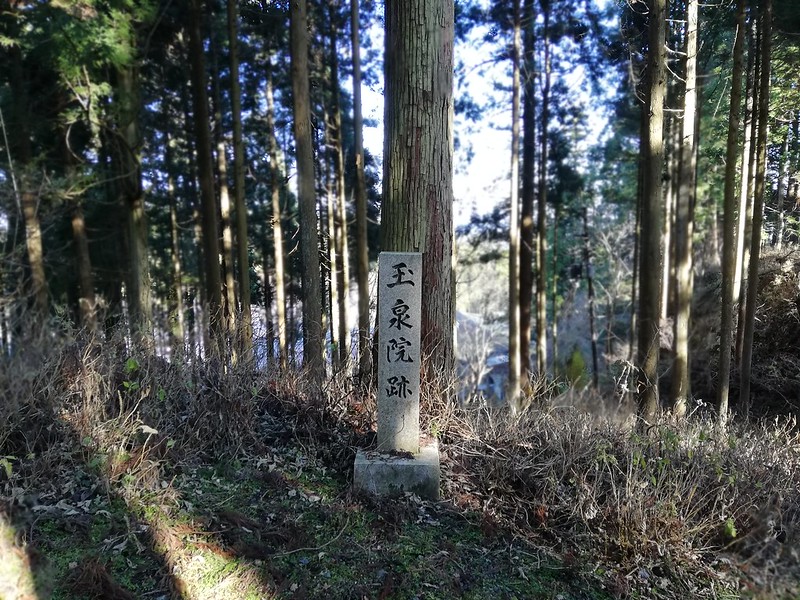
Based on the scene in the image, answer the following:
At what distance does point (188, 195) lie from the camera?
16.4 metres

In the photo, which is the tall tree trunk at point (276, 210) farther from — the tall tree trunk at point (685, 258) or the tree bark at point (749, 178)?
the tree bark at point (749, 178)

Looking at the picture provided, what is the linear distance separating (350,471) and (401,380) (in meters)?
0.86

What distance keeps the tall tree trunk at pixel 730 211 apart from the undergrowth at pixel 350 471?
3.93 meters

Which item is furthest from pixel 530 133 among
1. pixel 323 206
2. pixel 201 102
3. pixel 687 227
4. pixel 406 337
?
pixel 406 337

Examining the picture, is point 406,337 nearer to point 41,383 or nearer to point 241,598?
point 241,598

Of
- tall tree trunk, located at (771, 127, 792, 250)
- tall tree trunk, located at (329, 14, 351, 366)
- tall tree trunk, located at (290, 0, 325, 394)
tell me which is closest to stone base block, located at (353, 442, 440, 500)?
tall tree trunk, located at (290, 0, 325, 394)

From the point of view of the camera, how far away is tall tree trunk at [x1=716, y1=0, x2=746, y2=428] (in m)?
7.43

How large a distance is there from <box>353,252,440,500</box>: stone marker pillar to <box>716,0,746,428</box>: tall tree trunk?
6038mm

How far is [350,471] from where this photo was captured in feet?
13.2

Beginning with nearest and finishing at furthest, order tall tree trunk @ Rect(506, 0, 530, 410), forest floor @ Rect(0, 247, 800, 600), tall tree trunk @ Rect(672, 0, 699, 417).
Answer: forest floor @ Rect(0, 247, 800, 600) < tall tree trunk @ Rect(672, 0, 699, 417) < tall tree trunk @ Rect(506, 0, 530, 410)

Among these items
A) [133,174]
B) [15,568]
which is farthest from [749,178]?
[133,174]

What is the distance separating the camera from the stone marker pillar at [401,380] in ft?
12.4

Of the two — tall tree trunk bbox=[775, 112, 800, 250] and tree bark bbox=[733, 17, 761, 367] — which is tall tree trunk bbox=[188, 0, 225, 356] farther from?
tall tree trunk bbox=[775, 112, 800, 250]

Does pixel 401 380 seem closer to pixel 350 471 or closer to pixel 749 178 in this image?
pixel 350 471
